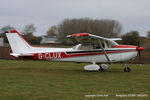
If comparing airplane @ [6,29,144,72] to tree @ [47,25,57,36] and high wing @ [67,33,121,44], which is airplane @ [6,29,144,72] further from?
tree @ [47,25,57,36]

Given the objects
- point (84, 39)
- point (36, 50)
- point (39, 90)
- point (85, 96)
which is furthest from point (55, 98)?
point (36, 50)

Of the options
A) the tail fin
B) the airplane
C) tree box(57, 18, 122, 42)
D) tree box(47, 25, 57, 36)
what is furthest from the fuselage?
Answer: tree box(47, 25, 57, 36)

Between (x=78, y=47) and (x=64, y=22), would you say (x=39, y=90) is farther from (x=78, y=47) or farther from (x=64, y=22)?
(x=64, y=22)

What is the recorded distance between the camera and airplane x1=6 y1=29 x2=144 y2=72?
15883 mm

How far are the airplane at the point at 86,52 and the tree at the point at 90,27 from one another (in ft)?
148

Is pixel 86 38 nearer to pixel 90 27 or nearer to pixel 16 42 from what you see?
pixel 16 42

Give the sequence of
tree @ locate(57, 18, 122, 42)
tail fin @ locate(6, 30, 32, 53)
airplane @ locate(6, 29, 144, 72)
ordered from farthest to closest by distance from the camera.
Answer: tree @ locate(57, 18, 122, 42), tail fin @ locate(6, 30, 32, 53), airplane @ locate(6, 29, 144, 72)

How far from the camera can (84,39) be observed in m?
15.7

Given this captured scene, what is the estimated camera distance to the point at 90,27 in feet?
214

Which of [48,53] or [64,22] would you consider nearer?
[48,53]

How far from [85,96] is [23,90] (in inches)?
88.5

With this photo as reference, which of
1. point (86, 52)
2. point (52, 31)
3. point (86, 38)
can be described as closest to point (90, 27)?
point (86, 52)

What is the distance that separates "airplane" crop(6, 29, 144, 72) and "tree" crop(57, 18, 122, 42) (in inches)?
1776

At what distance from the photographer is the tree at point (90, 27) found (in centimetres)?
6412
